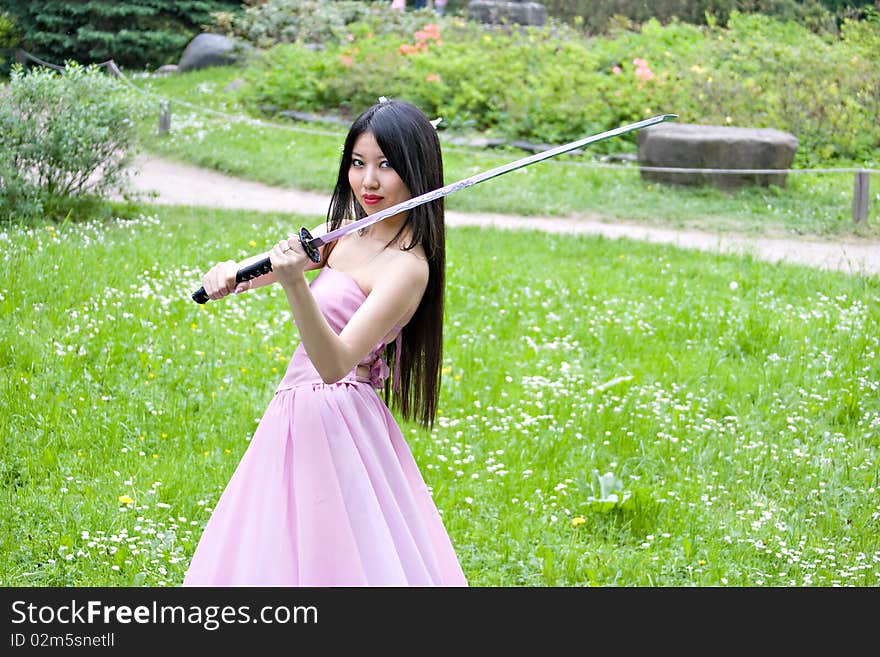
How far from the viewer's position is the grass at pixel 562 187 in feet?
37.2

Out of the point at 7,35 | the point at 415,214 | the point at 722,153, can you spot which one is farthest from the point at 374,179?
the point at 7,35

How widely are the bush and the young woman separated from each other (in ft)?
21.0

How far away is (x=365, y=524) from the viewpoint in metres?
2.98

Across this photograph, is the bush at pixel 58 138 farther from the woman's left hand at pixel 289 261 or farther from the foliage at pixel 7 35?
the foliage at pixel 7 35

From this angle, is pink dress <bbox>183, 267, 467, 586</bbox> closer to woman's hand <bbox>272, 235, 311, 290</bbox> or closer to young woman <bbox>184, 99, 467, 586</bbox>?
young woman <bbox>184, 99, 467, 586</bbox>

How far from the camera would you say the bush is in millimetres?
8992

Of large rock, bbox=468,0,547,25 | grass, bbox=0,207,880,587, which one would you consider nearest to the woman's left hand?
grass, bbox=0,207,880,587

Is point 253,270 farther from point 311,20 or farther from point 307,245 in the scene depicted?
point 311,20

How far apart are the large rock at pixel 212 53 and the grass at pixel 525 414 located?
1223 cm

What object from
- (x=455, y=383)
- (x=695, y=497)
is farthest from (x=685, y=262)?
(x=695, y=497)

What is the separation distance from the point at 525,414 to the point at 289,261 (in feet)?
11.4

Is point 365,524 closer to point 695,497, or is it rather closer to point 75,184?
point 695,497

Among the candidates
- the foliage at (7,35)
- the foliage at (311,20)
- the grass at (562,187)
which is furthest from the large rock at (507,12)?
the foliage at (7,35)

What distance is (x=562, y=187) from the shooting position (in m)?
12.5
